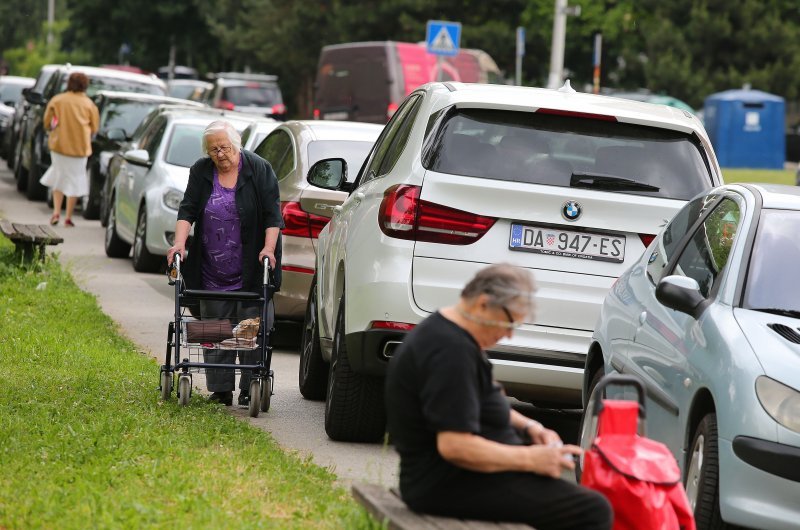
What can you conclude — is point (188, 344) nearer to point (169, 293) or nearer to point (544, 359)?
point (544, 359)

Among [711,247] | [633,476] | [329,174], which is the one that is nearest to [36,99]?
[329,174]

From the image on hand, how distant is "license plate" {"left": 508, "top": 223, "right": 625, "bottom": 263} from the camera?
792cm

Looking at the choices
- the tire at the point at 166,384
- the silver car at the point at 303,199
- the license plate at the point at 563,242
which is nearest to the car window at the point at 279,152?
the silver car at the point at 303,199

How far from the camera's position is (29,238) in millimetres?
14875

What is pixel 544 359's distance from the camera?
8.01m

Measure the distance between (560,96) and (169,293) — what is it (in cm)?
775

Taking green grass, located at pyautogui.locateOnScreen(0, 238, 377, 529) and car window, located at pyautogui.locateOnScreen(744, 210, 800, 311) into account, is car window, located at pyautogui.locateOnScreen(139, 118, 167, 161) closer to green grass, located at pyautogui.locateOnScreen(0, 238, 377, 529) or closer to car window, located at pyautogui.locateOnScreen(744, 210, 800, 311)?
green grass, located at pyautogui.locateOnScreen(0, 238, 377, 529)

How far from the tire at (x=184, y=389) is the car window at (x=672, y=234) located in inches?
102

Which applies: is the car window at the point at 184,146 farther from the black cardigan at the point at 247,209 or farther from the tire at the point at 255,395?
the tire at the point at 255,395

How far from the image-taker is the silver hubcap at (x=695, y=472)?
6.28m

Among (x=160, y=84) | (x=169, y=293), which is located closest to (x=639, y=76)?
(x=160, y=84)

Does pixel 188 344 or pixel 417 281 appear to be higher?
pixel 417 281

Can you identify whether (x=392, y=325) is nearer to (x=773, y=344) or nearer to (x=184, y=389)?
(x=184, y=389)

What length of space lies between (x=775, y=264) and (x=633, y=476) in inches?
75.6
